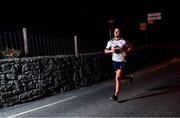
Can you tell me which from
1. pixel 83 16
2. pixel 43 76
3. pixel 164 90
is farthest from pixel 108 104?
pixel 83 16

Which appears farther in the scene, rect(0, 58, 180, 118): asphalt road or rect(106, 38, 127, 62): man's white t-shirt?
rect(106, 38, 127, 62): man's white t-shirt

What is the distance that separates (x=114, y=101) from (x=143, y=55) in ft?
35.3

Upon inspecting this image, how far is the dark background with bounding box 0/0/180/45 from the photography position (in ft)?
68.0

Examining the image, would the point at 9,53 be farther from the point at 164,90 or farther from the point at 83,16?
the point at 83,16

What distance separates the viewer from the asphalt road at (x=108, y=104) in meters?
8.12

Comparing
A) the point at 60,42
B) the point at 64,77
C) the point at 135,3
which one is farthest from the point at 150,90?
the point at 135,3

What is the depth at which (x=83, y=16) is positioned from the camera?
2717 cm

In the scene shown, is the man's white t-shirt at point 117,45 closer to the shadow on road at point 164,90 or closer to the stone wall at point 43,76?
the shadow on road at point 164,90

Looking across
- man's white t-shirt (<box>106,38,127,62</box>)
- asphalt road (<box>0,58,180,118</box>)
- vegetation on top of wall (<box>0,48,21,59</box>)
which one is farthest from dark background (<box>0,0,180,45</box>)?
man's white t-shirt (<box>106,38,127,62</box>)

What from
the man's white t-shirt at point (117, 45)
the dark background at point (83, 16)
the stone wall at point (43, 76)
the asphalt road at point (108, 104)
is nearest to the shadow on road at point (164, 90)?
the asphalt road at point (108, 104)

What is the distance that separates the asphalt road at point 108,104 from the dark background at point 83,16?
376 cm

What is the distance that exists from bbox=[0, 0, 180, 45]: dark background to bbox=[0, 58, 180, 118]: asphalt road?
3.76 m

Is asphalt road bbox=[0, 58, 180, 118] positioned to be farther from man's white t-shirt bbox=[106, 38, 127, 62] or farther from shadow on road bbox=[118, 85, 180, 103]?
man's white t-shirt bbox=[106, 38, 127, 62]

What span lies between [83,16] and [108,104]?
18449mm
